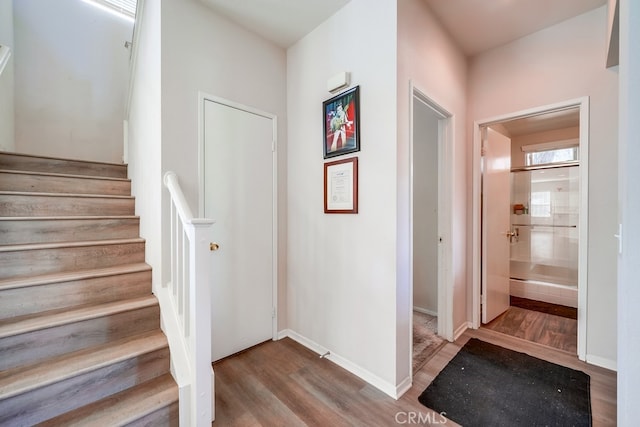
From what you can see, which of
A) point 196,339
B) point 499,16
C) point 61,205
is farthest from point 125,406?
point 499,16

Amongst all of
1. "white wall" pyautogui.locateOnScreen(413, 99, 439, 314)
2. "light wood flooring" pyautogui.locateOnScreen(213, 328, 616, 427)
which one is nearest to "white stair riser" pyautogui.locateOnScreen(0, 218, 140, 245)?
"light wood flooring" pyautogui.locateOnScreen(213, 328, 616, 427)

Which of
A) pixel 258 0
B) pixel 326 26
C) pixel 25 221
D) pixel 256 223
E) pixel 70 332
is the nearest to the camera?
pixel 70 332

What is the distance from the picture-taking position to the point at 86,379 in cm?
126

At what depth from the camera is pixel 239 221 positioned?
7.06ft

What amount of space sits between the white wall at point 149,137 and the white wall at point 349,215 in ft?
3.55

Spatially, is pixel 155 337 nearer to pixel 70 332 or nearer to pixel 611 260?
pixel 70 332

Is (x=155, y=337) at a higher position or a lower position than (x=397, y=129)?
lower

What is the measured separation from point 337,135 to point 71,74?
11.7 ft

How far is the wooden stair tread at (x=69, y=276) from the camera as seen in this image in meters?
1.42

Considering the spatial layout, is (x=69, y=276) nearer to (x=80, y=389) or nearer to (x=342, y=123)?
(x=80, y=389)

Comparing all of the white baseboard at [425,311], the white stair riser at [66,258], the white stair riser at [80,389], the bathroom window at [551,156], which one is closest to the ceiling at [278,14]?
the white stair riser at [66,258]

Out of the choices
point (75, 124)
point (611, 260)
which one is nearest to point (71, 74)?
point (75, 124)

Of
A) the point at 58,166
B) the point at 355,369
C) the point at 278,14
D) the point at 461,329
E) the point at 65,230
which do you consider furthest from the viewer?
the point at 461,329

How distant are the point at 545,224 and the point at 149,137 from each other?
521cm
